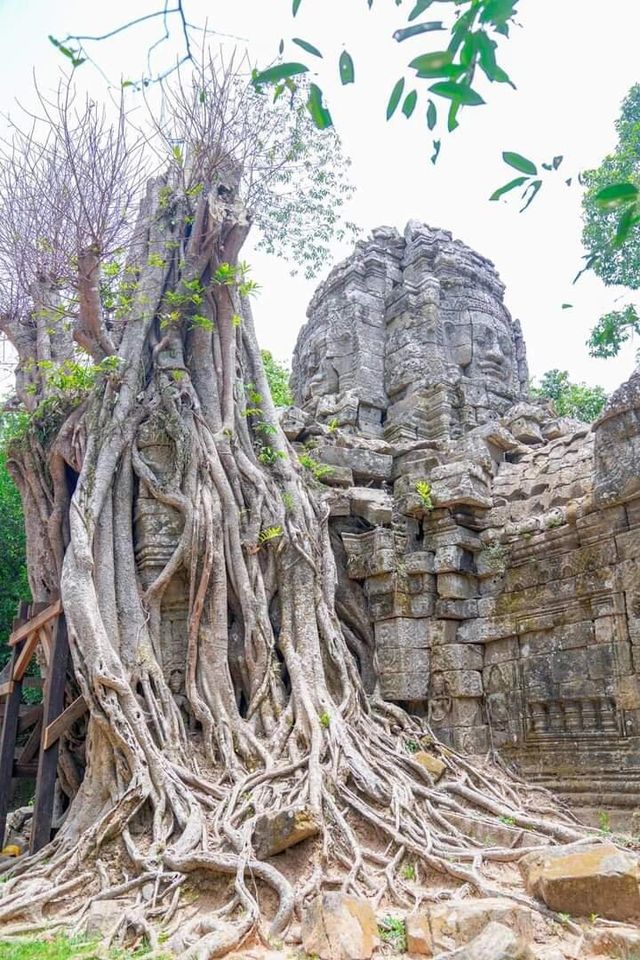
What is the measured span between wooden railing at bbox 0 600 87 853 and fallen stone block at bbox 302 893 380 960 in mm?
2662

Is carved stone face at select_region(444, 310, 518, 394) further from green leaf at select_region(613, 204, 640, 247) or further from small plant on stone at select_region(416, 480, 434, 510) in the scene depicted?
green leaf at select_region(613, 204, 640, 247)

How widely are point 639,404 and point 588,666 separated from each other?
6.50 feet

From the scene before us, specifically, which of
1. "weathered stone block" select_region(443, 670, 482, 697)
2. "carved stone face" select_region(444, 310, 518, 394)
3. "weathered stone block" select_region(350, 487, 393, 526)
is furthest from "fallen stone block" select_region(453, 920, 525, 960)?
"carved stone face" select_region(444, 310, 518, 394)

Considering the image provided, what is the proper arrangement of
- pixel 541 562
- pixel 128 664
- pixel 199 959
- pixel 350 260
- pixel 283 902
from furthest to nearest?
pixel 350 260 < pixel 541 562 < pixel 128 664 < pixel 283 902 < pixel 199 959

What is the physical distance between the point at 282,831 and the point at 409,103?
379 cm

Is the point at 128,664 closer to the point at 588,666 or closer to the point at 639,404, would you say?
the point at 588,666

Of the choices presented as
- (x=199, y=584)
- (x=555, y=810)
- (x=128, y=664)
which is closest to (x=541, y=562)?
(x=555, y=810)

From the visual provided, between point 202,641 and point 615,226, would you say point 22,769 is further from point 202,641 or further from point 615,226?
point 615,226

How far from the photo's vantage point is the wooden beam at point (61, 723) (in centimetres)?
572

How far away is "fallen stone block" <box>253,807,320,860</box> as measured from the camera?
438 centimetres

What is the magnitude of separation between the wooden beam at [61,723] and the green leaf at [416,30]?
5103 mm

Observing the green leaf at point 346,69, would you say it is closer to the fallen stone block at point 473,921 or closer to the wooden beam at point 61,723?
the fallen stone block at point 473,921

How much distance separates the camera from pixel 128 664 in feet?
18.0

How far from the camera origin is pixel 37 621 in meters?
6.43
